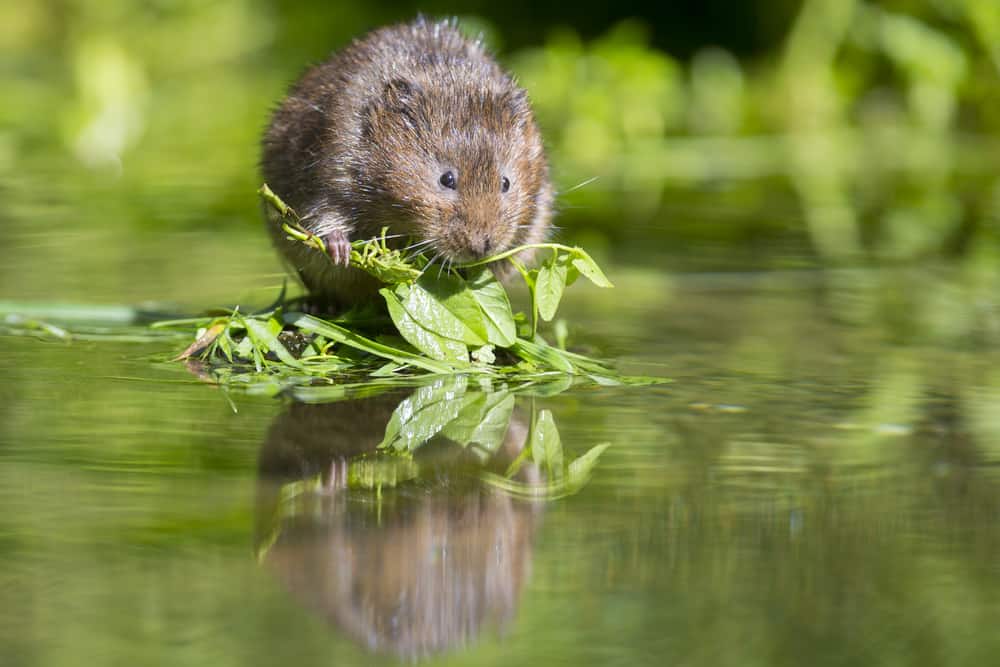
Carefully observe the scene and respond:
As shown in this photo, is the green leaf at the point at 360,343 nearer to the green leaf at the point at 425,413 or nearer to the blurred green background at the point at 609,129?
the green leaf at the point at 425,413

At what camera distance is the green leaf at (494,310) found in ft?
12.9

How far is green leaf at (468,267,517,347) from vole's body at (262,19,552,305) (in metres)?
0.10

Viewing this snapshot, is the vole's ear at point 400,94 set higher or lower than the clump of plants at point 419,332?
higher

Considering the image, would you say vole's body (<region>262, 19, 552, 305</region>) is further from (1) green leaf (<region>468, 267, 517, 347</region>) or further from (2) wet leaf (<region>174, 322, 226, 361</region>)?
(2) wet leaf (<region>174, 322, 226, 361</region>)

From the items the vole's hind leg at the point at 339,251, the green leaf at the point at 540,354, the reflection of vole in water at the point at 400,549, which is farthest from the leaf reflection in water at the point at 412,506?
the vole's hind leg at the point at 339,251

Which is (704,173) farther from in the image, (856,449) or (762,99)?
(856,449)

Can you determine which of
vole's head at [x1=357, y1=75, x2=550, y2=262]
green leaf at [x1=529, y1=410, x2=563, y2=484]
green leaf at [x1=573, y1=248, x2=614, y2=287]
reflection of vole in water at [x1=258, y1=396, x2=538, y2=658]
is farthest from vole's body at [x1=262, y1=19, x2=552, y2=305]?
reflection of vole in water at [x1=258, y1=396, x2=538, y2=658]

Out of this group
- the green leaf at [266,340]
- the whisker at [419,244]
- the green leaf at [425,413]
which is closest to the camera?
the green leaf at [425,413]

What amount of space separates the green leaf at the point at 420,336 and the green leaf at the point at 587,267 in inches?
15.2

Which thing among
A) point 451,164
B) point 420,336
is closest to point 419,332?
point 420,336

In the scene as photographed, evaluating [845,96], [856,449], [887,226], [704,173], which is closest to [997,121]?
[845,96]

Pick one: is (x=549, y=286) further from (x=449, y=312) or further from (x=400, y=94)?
(x=400, y=94)

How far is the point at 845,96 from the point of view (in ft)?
36.3

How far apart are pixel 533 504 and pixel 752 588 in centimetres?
56
